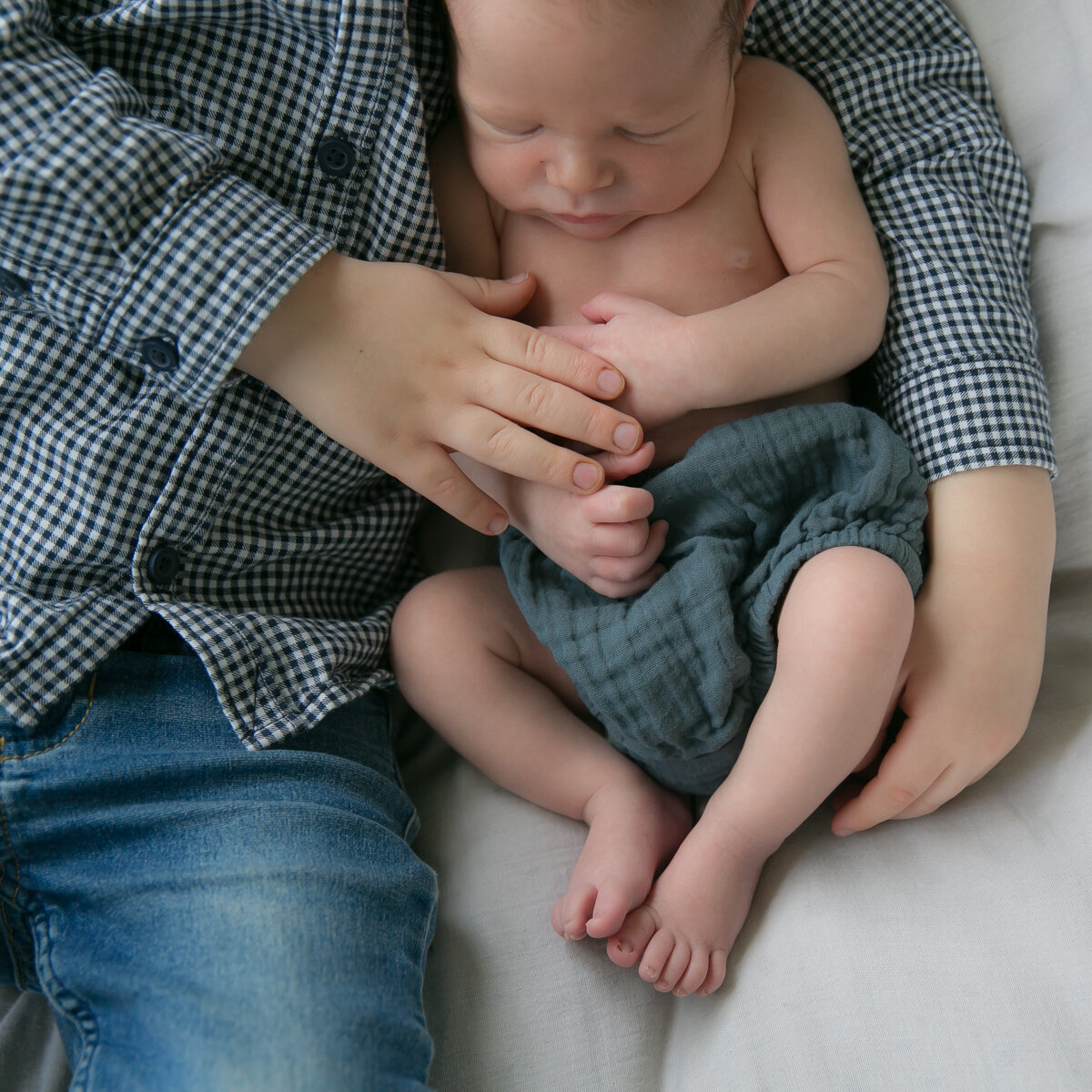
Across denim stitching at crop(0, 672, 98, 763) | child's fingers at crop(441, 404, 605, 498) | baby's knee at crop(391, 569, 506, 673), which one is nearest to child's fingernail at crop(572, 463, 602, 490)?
child's fingers at crop(441, 404, 605, 498)

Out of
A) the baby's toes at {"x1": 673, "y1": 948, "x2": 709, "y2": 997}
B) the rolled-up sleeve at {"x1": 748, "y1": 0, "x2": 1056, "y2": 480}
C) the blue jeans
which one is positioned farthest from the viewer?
the rolled-up sleeve at {"x1": 748, "y1": 0, "x2": 1056, "y2": 480}

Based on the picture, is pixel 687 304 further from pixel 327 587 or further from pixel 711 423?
pixel 327 587

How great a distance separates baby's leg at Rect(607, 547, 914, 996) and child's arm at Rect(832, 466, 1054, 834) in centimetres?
5

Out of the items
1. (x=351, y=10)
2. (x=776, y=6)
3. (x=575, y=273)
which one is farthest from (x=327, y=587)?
(x=776, y=6)

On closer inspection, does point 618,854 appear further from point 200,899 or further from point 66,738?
point 66,738

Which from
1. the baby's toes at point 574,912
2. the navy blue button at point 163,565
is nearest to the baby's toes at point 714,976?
the baby's toes at point 574,912

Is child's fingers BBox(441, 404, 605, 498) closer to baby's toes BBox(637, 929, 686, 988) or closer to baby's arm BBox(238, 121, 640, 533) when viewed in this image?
baby's arm BBox(238, 121, 640, 533)

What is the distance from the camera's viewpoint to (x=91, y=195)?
734 millimetres

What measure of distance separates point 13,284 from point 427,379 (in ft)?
1.11

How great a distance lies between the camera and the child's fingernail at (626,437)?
0.81m

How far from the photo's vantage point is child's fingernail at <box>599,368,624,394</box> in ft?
2.69

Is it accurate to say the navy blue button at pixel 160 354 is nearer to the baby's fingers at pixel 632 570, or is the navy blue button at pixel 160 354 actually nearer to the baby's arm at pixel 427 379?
the baby's arm at pixel 427 379

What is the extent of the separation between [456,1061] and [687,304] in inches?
26.4

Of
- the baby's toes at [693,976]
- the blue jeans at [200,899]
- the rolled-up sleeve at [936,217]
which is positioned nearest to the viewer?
the blue jeans at [200,899]
